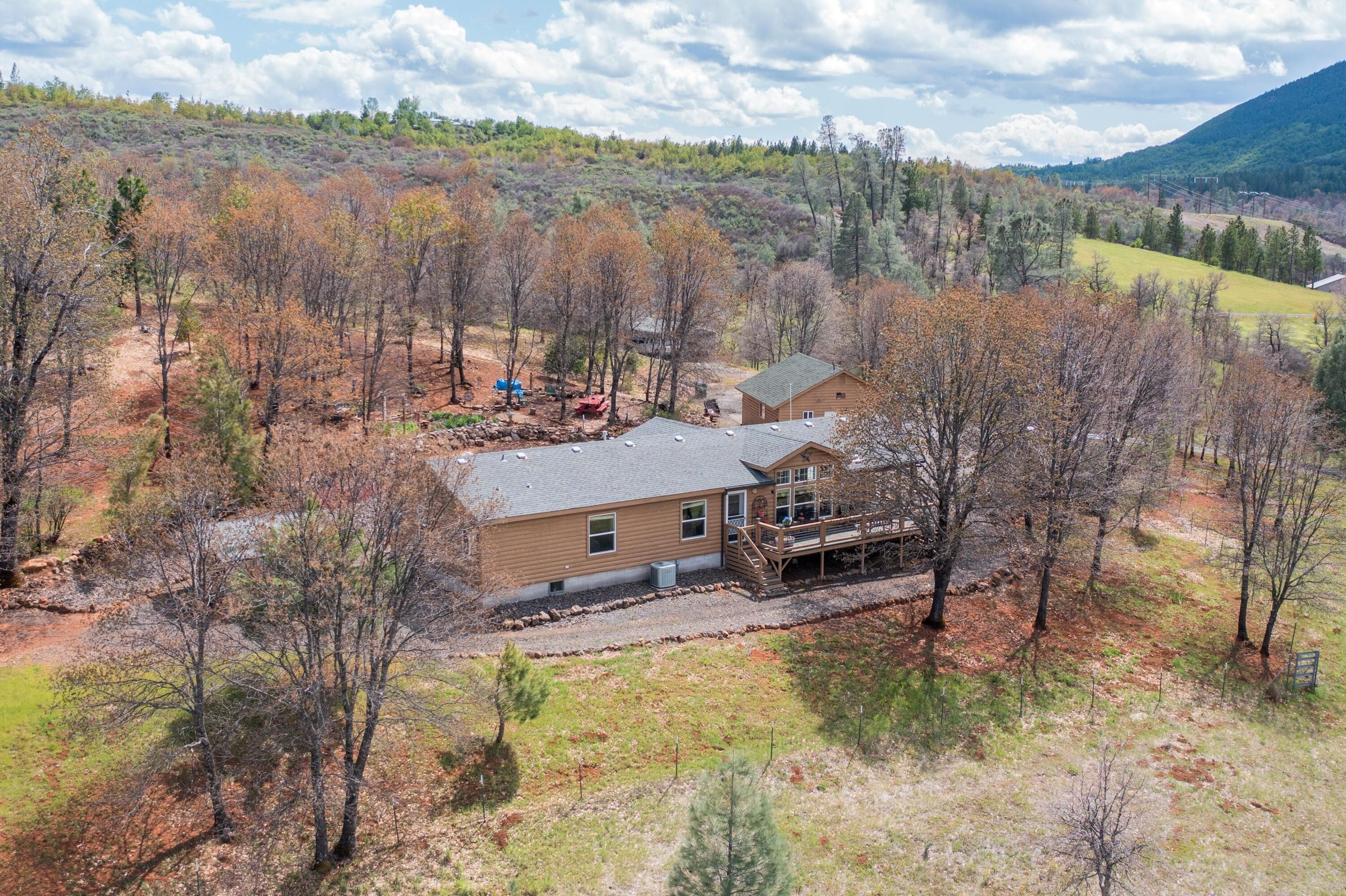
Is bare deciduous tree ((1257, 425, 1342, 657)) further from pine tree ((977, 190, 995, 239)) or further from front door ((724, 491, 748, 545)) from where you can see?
pine tree ((977, 190, 995, 239))

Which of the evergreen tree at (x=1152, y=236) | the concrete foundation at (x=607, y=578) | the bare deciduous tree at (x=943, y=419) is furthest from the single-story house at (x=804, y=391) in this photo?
the evergreen tree at (x=1152, y=236)

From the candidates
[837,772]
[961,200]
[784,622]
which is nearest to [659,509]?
[784,622]

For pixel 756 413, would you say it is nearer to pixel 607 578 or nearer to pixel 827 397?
pixel 827 397

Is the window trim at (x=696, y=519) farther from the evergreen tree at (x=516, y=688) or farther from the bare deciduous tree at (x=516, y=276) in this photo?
the bare deciduous tree at (x=516, y=276)

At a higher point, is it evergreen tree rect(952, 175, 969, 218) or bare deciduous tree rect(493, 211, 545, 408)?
evergreen tree rect(952, 175, 969, 218)

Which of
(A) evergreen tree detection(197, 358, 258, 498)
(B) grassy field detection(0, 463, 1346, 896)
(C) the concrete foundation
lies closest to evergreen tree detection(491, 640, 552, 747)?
(B) grassy field detection(0, 463, 1346, 896)

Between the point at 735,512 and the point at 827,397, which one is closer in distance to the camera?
the point at 735,512
